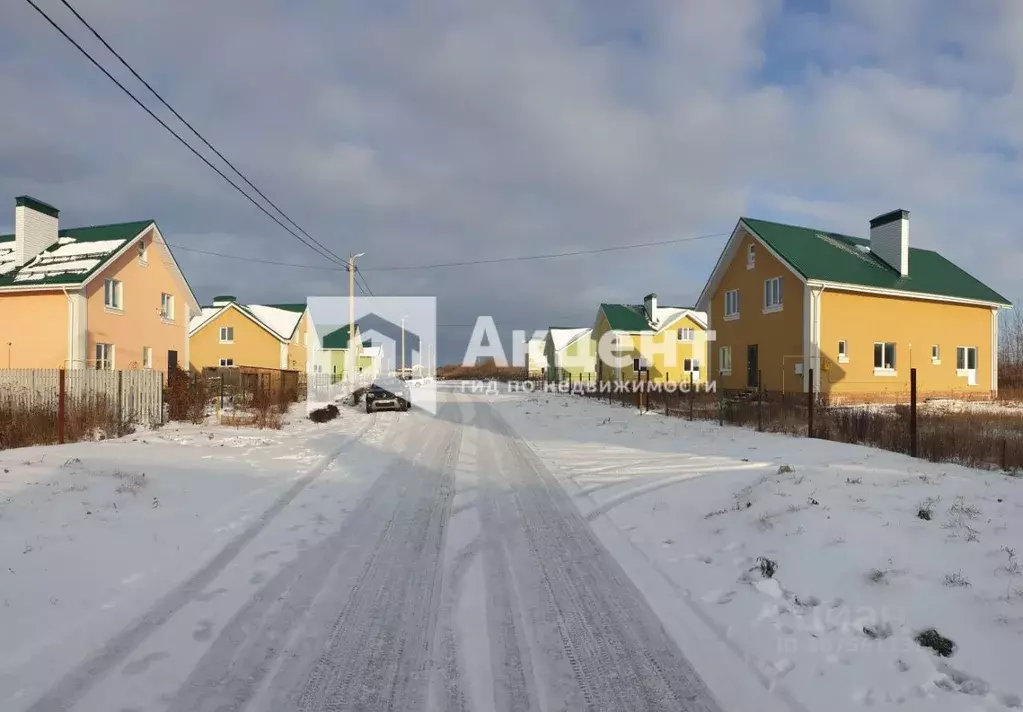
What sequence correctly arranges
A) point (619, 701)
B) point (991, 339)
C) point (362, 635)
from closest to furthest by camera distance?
point (619, 701) < point (362, 635) < point (991, 339)

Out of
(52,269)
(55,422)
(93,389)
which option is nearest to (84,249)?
(52,269)

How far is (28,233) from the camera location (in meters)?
22.4

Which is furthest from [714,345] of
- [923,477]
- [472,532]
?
[472,532]

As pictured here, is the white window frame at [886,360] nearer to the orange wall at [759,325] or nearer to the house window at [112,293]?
the orange wall at [759,325]

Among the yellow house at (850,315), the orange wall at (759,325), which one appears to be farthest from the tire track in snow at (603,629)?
the orange wall at (759,325)

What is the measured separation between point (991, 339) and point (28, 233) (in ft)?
140

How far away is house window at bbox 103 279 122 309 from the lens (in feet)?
72.2

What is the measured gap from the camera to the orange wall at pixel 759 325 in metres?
22.6

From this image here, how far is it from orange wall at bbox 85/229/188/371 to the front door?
88.6 feet

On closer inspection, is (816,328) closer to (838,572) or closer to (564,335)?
(838,572)

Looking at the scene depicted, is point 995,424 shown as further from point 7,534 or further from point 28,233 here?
point 28,233

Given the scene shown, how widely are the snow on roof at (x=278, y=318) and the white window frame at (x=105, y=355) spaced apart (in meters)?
19.4

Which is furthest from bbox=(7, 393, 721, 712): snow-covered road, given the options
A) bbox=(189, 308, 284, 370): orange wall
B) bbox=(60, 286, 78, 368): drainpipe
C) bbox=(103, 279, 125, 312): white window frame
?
bbox=(189, 308, 284, 370): orange wall

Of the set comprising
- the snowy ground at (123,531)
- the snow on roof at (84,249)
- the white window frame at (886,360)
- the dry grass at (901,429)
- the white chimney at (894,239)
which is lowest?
the snowy ground at (123,531)
